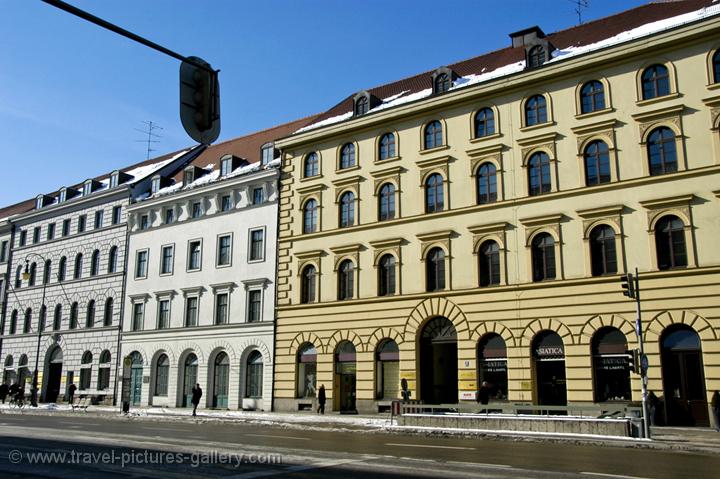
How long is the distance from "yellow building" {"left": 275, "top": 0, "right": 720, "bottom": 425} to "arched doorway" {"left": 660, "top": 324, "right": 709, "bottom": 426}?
6 cm

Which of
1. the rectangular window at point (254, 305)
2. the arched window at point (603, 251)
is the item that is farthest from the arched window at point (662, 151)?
the rectangular window at point (254, 305)

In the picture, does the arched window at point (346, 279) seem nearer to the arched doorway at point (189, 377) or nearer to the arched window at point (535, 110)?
the arched window at point (535, 110)

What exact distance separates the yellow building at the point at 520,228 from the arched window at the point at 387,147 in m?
0.12

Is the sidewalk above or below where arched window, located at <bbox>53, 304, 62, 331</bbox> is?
below

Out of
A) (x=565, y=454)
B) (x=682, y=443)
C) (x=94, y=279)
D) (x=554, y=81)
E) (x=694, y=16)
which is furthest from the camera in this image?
(x=94, y=279)

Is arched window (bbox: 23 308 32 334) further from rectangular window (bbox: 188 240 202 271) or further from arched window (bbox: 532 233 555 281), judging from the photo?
arched window (bbox: 532 233 555 281)

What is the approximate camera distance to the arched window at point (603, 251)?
3042cm

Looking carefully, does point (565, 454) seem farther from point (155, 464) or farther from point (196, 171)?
point (196, 171)

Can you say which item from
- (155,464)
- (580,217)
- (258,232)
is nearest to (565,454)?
(155,464)

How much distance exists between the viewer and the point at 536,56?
114 feet

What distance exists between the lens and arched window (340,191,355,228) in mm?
39656

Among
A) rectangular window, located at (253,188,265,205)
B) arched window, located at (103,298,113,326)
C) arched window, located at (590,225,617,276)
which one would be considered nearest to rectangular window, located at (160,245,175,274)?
arched window, located at (103,298,113,326)

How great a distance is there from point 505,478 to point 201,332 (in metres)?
35.6

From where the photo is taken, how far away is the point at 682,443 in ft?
70.3
